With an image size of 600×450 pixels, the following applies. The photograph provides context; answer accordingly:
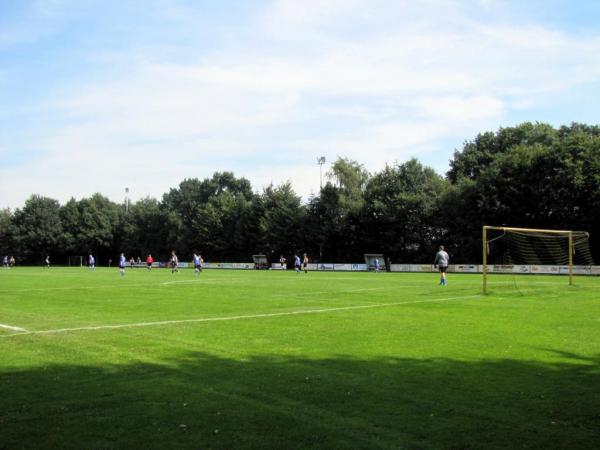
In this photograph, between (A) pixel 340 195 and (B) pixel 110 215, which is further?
(B) pixel 110 215

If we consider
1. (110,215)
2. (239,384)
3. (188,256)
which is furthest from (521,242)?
(110,215)

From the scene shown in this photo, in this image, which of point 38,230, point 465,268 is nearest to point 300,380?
point 465,268

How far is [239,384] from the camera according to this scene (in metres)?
8.12

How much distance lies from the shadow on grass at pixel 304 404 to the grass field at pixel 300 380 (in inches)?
1.1

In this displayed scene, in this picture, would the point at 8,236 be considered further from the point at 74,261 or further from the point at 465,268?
the point at 465,268

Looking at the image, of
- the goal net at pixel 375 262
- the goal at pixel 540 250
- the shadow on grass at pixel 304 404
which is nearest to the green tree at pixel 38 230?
the goal net at pixel 375 262

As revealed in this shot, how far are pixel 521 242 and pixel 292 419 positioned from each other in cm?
4984

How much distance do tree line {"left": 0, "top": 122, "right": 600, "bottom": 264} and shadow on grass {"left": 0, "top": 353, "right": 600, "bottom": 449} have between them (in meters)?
52.0

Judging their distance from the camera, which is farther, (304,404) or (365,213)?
(365,213)

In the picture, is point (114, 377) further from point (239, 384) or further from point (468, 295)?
point (468, 295)

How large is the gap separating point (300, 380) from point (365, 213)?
7087 centimetres

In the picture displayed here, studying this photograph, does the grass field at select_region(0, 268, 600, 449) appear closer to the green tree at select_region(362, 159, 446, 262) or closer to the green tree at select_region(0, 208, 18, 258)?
the green tree at select_region(362, 159, 446, 262)

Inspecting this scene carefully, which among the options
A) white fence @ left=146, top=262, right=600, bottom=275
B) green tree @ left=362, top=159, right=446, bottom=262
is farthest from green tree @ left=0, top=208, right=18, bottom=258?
green tree @ left=362, top=159, right=446, bottom=262

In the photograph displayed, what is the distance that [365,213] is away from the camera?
78562 millimetres
